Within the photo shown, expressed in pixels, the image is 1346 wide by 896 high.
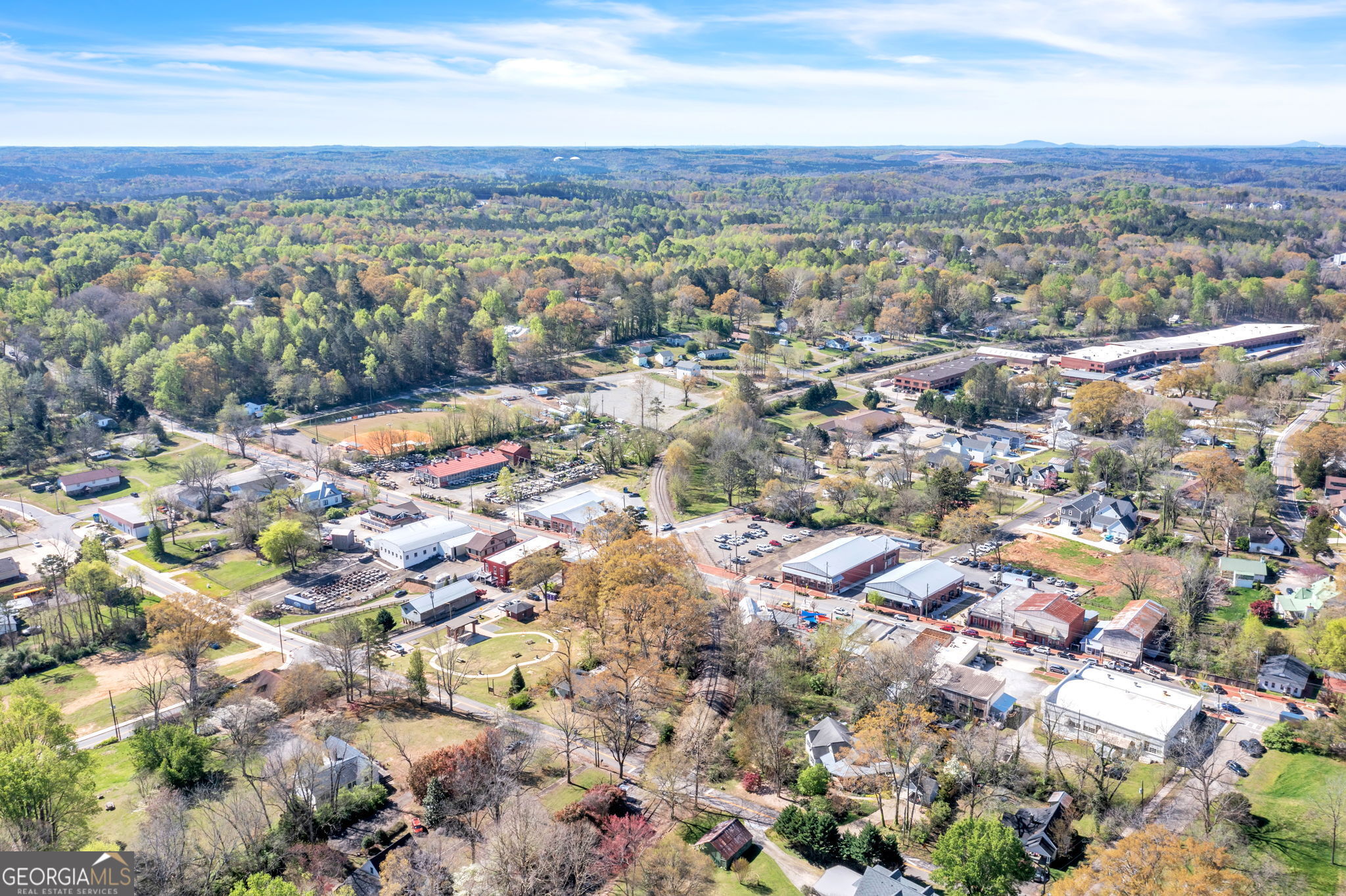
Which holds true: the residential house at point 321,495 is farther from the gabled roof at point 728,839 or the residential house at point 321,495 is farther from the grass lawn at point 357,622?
the gabled roof at point 728,839

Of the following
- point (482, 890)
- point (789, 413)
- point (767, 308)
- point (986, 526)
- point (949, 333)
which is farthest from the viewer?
point (767, 308)

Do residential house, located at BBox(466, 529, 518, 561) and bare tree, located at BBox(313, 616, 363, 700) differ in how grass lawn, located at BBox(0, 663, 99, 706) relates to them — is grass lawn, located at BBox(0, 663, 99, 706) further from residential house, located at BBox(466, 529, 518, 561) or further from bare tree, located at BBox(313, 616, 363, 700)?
residential house, located at BBox(466, 529, 518, 561)

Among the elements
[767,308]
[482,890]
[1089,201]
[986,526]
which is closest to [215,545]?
[482,890]

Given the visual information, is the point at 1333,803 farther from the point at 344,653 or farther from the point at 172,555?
the point at 172,555

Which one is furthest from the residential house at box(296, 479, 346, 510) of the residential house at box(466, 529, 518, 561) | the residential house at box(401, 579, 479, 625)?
the residential house at box(401, 579, 479, 625)

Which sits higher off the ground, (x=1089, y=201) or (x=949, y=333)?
(x=1089, y=201)

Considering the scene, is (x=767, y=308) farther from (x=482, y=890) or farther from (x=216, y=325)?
(x=482, y=890)
